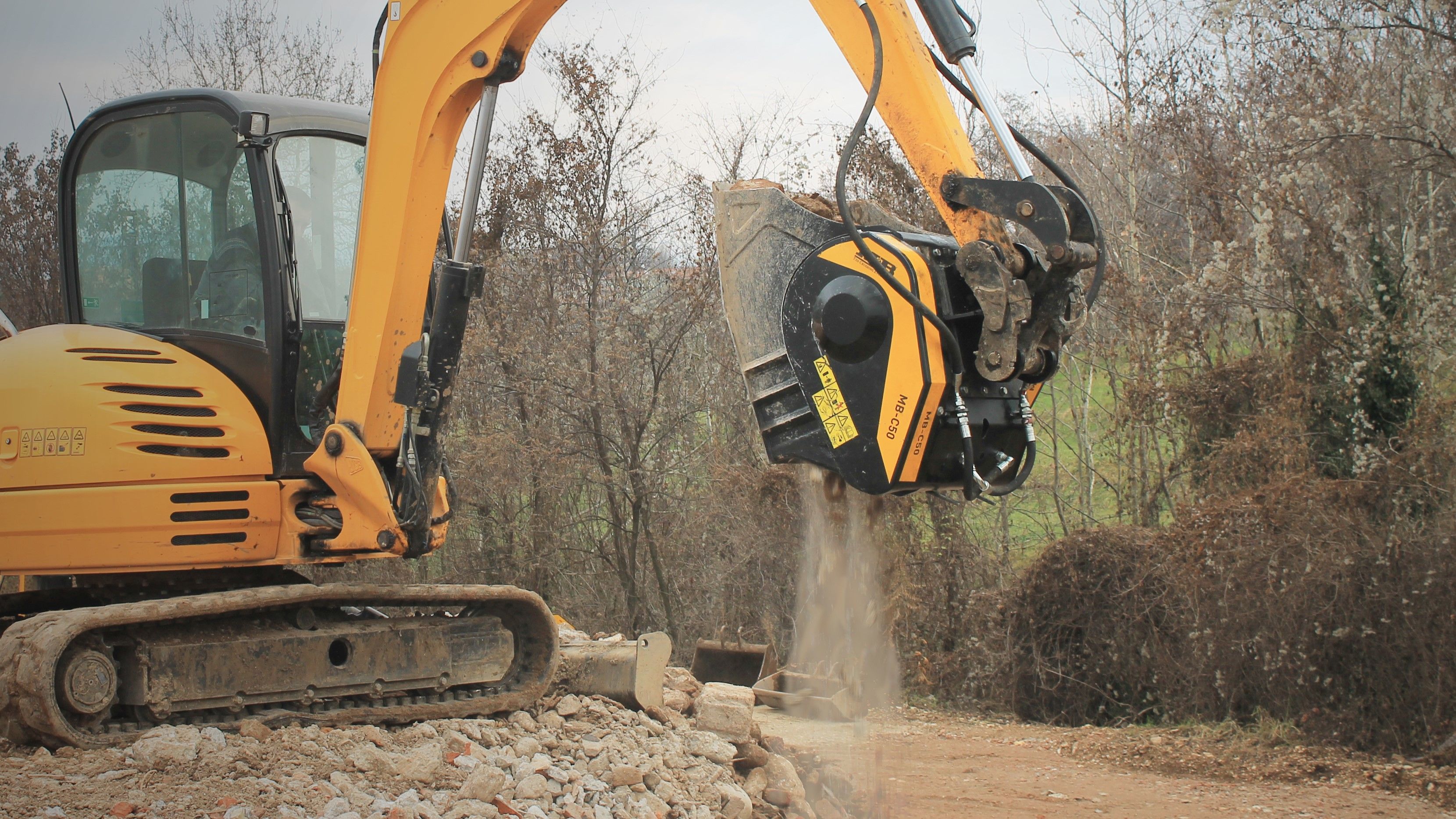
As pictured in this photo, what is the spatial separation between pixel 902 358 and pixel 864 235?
1.32ft

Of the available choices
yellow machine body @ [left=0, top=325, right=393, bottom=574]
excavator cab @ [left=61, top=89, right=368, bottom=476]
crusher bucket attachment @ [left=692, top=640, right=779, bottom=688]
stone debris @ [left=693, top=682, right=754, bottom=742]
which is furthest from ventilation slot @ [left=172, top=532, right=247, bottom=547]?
crusher bucket attachment @ [left=692, top=640, right=779, bottom=688]

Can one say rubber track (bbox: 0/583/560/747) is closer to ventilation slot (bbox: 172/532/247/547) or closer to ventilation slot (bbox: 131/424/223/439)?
ventilation slot (bbox: 172/532/247/547)

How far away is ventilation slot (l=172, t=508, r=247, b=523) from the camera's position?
13.5 feet

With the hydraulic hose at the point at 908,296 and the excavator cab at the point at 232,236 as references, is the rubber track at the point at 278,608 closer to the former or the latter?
the excavator cab at the point at 232,236

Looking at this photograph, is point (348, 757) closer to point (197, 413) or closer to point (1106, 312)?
point (197, 413)

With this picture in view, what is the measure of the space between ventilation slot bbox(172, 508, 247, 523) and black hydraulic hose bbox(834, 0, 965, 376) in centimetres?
244

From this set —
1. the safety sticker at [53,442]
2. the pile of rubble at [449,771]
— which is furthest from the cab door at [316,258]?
the pile of rubble at [449,771]

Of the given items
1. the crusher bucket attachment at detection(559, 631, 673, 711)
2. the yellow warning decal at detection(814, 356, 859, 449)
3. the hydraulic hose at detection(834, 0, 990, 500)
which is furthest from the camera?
the crusher bucket attachment at detection(559, 631, 673, 711)

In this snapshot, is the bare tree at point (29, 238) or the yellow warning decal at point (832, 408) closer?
the yellow warning decal at point (832, 408)

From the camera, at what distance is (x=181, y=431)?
412 centimetres

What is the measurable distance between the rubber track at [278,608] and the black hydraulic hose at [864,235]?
225 cm

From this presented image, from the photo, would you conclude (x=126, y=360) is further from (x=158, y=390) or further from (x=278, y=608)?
(x=278, y=608)

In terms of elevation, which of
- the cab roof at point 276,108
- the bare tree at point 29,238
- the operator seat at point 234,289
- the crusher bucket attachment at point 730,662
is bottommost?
the crusher bucket attachment at point 730,662

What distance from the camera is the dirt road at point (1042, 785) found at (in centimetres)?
610
